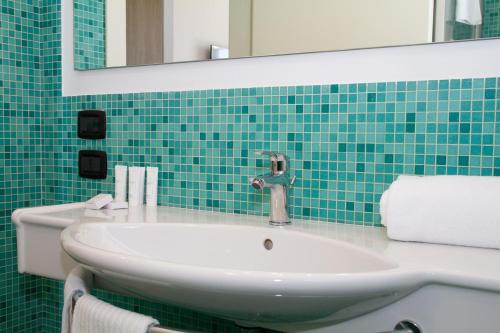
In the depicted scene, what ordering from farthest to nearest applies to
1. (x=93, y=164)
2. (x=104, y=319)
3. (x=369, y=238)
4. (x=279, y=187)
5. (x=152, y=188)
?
(x=93, y=164), (x=152, y=188), (x=279, y=187), (x=369, y=238), (x=104, y=319)

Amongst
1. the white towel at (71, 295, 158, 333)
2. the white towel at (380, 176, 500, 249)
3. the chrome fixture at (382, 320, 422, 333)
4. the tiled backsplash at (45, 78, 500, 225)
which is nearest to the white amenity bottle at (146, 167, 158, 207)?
the tiled backsplash at (45, 78, 500, 225)

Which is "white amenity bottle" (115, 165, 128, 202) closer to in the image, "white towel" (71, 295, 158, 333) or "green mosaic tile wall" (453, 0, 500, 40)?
"white towel" (71, 295, 158, 333)

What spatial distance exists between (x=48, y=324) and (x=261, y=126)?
1054 millimetres

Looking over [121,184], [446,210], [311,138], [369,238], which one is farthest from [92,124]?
[446,210]

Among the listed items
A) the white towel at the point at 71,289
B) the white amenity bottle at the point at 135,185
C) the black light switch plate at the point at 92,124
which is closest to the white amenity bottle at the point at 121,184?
the white amenity bottle at the point at 135,185

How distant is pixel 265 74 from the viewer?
1205mm

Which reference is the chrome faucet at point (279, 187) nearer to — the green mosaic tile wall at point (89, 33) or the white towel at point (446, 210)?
the white towel at point (446, 210)

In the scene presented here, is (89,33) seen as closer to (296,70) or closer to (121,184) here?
(121,184)

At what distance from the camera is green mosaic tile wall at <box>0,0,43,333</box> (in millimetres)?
1520

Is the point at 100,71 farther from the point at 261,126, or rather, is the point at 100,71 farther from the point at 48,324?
the point at 48,324

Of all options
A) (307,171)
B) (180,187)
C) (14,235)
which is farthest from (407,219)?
(14,235)

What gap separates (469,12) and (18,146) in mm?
1367

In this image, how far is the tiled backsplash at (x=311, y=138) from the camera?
99cm

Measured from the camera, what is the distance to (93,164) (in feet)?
4.92
